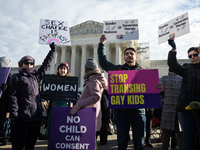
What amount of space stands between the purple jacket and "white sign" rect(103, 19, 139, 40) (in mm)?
2643

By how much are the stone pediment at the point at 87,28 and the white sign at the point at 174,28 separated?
30183 mm

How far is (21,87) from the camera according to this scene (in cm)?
295

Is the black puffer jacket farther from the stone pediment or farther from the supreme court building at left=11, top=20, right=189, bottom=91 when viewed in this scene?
the stone pediment

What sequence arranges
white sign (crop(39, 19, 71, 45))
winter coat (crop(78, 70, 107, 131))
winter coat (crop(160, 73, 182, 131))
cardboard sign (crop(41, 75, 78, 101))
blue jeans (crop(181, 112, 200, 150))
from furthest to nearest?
1. white sign (crop(39, 19, 71, 45))
2. winter coat (crop(160, 73, 182, 131))
3. cardboard sign (crop(41, 75, 78, 101))
4. winter coat (crop(78, 70, 107, 131))
5. blue jeans (crop(181, 112, 200, 150))

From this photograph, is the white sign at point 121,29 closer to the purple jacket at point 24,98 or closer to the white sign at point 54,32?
the white sign at point 54,32

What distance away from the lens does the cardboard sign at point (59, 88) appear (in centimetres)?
325

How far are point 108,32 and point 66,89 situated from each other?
7.65ft

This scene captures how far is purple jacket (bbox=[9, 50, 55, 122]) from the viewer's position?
2781mm

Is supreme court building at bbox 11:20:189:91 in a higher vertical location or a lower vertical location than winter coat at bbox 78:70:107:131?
higher

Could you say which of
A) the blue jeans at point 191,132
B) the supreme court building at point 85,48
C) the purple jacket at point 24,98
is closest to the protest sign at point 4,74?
the purple jacket at point 24,98

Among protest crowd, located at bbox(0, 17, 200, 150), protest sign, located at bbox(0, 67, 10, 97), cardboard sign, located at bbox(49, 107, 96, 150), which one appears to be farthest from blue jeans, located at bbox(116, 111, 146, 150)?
protest sign, located at bbox(0, 67, 10, 97)

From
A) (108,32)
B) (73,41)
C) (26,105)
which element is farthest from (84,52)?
(26,105)

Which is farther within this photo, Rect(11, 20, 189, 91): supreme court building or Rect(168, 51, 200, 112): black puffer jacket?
Rect(11, 20, 189, 91): supreme court building

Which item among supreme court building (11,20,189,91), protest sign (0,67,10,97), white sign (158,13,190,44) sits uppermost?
supreme court building (11,20,189,91)
